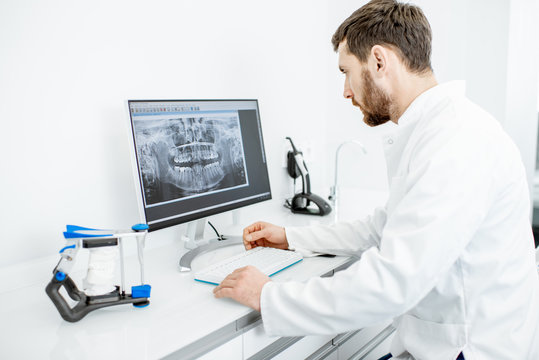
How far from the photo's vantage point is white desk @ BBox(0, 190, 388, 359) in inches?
33.1

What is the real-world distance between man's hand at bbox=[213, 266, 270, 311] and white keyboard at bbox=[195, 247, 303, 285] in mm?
91

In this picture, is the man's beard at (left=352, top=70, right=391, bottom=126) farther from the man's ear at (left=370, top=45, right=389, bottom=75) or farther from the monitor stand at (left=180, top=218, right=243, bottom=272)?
the monitor stand at (left=180, top=218, right=243, bottom=272)

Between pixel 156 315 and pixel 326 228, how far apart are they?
2.08 ft

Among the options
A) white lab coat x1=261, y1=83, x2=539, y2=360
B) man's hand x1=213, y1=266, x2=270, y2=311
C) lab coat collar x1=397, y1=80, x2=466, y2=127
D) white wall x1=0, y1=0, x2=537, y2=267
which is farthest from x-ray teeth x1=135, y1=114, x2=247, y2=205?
lab coat collar x1=397, y1=80, x2=466, y2=127

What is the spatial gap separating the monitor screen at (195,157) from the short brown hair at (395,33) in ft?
1.74

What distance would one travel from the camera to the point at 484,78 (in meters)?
2.20

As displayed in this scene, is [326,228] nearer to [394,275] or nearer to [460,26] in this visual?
[394,275]

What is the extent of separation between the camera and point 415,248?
0.85 metres

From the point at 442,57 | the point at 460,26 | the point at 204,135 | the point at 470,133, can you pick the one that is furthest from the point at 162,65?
the point at 460,26

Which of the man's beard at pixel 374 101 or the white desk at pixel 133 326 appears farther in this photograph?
the man's beard at pixel 374 101

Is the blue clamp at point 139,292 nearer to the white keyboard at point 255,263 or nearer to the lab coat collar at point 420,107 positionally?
the white keyboard at point 255,263

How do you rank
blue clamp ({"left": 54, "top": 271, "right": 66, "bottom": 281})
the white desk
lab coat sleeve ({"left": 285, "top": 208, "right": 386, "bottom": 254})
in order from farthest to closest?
lab coat sleeve ({"left": 285, "top": 208, "right": 386, "bottom": 254}) < blue clamp ({"left": 54, "top": 271, "right": 66, "bottom": 281}) < the white desk

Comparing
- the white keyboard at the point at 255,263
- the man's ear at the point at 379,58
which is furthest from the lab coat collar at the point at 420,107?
the white keyboard at the point at 255,263

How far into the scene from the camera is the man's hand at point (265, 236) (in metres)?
1.39
